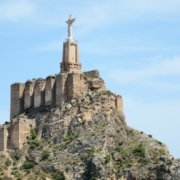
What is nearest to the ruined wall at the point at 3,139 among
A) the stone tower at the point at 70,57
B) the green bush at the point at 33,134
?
the green bush at the point at 33,134

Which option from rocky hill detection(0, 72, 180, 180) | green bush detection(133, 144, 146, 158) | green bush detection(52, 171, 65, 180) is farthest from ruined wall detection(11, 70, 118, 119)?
green bush detection(52, 171, 65, 180)

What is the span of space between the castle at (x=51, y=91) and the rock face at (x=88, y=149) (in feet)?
3.29

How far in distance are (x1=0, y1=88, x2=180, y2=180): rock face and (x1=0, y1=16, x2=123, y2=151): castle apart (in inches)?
39.4

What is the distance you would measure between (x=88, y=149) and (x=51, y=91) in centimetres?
1171

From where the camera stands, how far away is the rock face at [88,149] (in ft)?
532

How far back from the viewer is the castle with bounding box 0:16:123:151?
169125 mm

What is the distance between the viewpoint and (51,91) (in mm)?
171875

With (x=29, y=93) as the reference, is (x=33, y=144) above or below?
below

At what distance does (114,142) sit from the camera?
16712 cm

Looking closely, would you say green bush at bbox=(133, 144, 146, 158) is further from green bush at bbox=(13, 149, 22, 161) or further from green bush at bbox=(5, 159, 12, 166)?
green bush at bbox=(5, 159, 12, 166)

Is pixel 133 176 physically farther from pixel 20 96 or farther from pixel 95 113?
pixel 20 96

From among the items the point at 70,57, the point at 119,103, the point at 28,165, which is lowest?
the point at 28,165

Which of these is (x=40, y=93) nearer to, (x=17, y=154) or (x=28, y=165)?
(x=17, y=154)

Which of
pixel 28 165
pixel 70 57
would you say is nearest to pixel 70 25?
pixel 70 57
